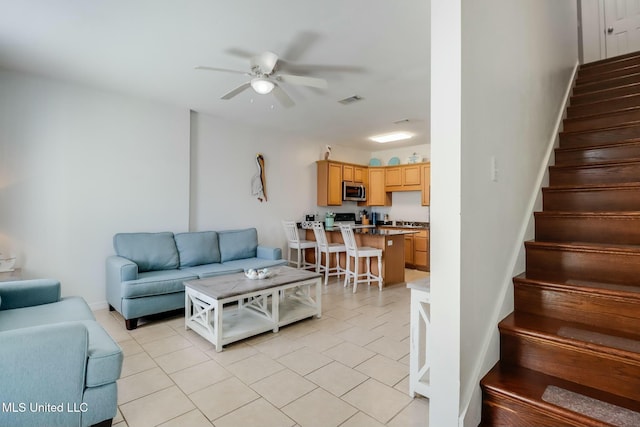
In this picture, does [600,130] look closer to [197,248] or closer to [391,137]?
[391,137]

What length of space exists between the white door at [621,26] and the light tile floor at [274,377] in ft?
16.3

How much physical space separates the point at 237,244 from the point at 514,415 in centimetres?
398

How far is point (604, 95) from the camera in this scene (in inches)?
115

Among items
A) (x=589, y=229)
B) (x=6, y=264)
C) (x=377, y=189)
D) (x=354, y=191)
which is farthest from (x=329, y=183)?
(x=6, y=264)

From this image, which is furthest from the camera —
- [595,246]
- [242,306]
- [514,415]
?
[242,306]

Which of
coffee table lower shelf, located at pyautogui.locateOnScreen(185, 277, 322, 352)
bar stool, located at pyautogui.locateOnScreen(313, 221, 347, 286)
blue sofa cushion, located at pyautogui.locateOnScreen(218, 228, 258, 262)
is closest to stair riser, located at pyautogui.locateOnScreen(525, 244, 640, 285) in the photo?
coffee table lower shelf, located at pyautogui.locateOnScreen(185, 277, 322, 352)

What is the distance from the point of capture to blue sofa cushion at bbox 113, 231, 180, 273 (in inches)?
145

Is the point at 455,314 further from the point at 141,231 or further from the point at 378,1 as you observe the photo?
the point at 141,231

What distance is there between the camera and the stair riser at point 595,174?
205 cm

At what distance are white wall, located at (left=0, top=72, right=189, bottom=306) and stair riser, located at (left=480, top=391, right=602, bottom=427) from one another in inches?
165

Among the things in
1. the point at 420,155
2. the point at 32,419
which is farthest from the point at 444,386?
the point at 420,155

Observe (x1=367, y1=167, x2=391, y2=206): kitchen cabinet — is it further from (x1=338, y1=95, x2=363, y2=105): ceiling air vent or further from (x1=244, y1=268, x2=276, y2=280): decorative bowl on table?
(x1=244, y1=268, x2=276, y2=280): decorative bowl on table

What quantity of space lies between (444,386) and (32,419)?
1954mm

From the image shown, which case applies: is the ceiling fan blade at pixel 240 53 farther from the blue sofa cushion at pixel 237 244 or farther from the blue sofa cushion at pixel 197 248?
the blue sofa cushion at pixel 237 244
